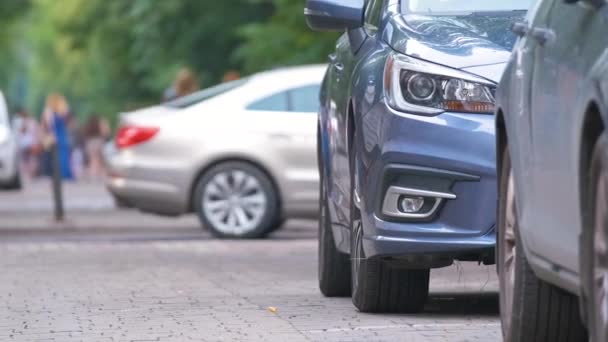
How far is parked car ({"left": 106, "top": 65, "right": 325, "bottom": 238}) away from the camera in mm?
16203

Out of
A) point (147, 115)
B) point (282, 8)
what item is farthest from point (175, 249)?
point (282, 8)

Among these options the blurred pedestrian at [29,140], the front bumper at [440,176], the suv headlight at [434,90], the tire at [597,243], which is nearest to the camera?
the tire at [597,243]

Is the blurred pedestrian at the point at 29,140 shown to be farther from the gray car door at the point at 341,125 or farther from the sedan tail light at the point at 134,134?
the gray car door at the point at 341,125

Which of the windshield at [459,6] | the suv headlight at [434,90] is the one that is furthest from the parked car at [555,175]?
the windshield at [459,6]

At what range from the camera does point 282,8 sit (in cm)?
3234

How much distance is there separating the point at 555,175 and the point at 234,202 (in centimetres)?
1084

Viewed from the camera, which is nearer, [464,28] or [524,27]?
[524,27]

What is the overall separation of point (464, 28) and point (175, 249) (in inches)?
257

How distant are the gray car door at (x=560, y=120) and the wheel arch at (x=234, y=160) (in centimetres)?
1019

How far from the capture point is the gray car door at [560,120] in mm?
5352

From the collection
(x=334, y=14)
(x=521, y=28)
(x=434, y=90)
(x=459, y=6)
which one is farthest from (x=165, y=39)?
(x=521, y=28)

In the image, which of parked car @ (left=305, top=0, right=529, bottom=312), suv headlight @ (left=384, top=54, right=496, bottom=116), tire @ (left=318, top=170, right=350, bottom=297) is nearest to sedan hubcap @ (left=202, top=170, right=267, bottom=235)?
tire @ (left=318, top=170, right=350, bottom=297)

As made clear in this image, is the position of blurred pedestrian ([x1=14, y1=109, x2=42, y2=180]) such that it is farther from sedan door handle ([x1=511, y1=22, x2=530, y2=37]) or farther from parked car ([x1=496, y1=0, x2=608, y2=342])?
parked car ([x1=496, y1=0, x2=608, y2=342])

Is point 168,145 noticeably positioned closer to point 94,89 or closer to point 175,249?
point 175,249
